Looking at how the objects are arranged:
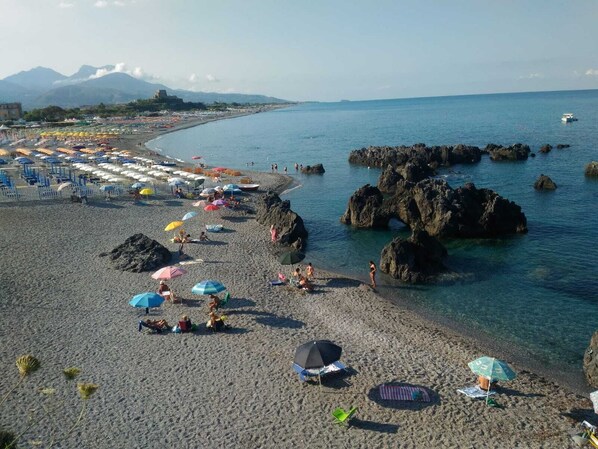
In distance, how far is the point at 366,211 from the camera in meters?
34.5

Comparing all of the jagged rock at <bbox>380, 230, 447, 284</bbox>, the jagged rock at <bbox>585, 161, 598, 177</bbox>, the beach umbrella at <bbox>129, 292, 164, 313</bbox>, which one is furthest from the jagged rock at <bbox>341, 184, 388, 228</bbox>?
the jagged rock at <bbox>585, 161, 598, 177</bbox>

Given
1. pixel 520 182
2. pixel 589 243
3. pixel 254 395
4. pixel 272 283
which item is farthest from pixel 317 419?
pixel 520 182

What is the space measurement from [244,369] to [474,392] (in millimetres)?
7181

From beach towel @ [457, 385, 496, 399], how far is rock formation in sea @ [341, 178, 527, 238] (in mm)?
18225

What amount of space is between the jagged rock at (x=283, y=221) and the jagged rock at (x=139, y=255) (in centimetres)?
771

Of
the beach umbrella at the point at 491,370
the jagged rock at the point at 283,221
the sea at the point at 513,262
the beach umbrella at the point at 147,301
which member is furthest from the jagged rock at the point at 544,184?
the beach umbrella at the point at 147,301

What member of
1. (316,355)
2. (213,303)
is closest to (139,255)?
(213,303)

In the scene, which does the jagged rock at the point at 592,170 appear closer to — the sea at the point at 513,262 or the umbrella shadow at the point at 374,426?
the sea at the point at 513,262

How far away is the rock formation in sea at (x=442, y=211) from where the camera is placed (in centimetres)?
3156

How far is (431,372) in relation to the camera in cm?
1521

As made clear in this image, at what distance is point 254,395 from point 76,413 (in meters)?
5.01

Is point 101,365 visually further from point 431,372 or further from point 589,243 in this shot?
point 589,243

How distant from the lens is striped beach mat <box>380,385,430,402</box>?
1352 centimetres

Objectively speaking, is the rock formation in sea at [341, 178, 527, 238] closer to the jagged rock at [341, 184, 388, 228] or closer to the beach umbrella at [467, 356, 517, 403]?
the jagged rock at [341, 184, 388, 228]
